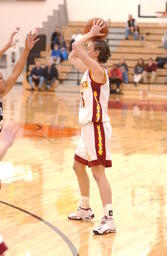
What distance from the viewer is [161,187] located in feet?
25.3

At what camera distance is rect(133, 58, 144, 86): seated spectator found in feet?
79.6

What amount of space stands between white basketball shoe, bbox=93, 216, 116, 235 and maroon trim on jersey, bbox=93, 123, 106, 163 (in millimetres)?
560

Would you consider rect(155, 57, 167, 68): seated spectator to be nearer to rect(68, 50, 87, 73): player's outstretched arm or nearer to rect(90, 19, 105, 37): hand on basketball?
rect(68, 50, 87, 73): player's outstretched arm

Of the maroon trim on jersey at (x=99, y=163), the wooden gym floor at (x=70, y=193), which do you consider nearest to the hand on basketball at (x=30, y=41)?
the wooden gym floor at (x=70, y=193)

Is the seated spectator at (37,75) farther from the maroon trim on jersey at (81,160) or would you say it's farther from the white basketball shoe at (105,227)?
the white basketball shoe at (105,227)

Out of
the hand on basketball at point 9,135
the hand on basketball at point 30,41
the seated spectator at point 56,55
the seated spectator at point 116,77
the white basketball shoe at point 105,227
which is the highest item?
the hand on basketball at point 30,41

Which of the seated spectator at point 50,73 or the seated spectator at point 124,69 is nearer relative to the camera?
the seated spectator at point 124,69

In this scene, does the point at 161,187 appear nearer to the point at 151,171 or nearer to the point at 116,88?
the point at 151,171

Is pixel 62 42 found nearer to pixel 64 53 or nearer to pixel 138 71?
pixel 64 53

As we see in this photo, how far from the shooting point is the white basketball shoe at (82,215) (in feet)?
20.3

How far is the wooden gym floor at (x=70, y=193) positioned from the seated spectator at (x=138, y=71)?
1001 centimetres

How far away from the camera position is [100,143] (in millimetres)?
5848

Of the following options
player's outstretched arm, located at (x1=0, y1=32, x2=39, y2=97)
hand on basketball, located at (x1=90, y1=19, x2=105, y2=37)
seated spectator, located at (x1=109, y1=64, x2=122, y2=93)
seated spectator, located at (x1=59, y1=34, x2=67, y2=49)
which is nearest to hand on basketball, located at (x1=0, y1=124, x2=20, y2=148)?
player's outstretched arm, located at (x1=0, y1=32, x2=39, y2=97)

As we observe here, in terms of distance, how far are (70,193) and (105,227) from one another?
1.57 metres
